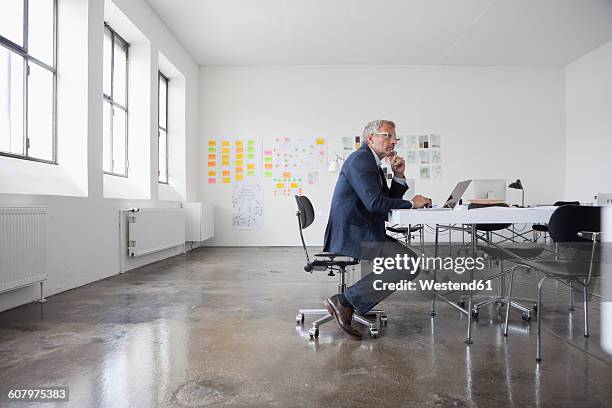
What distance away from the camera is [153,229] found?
5.14 meters

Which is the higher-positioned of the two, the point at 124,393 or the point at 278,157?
the point at 278,157

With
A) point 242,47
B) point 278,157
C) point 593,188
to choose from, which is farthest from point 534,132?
point 242,47

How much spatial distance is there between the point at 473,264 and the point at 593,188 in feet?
19.1

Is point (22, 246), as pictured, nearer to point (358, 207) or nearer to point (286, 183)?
point (358, 207)

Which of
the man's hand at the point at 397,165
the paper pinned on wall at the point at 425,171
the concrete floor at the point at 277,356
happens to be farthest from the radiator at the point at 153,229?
the paper pinned on wall at the point at 425,171

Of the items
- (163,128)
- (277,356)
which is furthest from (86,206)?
(163,128)

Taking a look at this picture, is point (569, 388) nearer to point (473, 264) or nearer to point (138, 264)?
point (473, 264)

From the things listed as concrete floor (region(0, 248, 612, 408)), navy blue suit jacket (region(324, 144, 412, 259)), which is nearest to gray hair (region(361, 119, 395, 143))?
navy blue suit jacket (region(324, 144, 412, 259))

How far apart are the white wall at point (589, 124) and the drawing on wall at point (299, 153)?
4.45m

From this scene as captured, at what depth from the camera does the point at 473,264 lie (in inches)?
97.0

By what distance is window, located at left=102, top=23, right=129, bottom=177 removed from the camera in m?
4.92

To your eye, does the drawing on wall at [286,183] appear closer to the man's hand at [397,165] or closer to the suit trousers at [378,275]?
the man's hand at [397,165]

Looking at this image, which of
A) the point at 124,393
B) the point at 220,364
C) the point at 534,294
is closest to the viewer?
the point at 124,393

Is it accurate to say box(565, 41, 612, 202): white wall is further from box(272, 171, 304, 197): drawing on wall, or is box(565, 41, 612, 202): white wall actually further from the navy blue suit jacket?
the navy blue suit jacket
